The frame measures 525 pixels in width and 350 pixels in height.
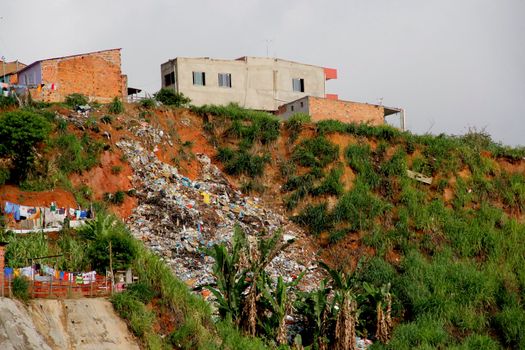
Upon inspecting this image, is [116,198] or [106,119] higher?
[106,119]

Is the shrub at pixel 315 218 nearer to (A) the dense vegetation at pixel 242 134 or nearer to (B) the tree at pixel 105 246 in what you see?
(A) the dense vegetation at pixel 242 134

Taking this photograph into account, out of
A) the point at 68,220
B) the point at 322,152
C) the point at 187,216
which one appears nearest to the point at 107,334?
the point at 68,220

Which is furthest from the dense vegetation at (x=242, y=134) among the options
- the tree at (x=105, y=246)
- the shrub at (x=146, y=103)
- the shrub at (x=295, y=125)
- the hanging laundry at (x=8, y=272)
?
the hanging laundry at (x=8, y=272)

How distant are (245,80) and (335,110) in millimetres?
4046

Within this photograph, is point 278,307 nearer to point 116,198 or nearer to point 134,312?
point 134,312

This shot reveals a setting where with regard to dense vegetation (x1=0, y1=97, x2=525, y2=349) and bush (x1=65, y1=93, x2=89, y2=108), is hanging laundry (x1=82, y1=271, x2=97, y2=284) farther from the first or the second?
bush (x1=65, y1=93, x2=89, y2=108)

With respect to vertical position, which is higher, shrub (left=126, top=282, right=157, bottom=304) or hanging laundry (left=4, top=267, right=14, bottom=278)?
hanging laundry (left=4, top=267, right=14, bottom=278)

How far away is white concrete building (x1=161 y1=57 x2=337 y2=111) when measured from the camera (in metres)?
Result: 35.4

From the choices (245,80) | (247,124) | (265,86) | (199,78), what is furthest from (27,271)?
(265,86)

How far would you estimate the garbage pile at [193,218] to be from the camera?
24.8 meters

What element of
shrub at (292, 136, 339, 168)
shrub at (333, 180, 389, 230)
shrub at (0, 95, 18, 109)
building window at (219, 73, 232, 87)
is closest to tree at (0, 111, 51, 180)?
shrub at (0, 95, 18, 109)

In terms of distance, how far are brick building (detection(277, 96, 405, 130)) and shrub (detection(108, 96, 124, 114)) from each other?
25.6ft

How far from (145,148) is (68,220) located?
256 inches

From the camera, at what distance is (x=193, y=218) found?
26.2 metres
